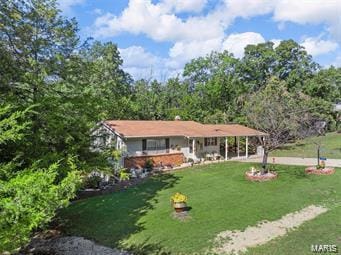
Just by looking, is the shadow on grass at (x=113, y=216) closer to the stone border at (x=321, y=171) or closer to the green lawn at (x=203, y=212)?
the green lawn at (x=203, y=212)

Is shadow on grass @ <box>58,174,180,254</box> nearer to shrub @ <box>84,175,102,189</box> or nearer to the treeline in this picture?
shrub @ <box>84,175,102,189</box>

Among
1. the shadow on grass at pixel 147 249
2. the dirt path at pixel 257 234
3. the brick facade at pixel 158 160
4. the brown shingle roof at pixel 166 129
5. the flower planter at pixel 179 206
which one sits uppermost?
the brown shingle roof at pixel 166 129

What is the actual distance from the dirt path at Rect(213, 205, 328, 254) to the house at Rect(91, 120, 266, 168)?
13.1 meters

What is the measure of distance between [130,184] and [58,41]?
1021cm

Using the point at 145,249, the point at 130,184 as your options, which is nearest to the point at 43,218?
the point at 145,249

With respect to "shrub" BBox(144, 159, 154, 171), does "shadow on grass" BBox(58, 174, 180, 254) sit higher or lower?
lower

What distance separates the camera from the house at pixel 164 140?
25.2 m

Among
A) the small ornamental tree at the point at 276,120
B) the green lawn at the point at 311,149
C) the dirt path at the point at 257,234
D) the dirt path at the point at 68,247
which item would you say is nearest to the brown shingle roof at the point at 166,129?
the small ornamental tree at the point at 276,120

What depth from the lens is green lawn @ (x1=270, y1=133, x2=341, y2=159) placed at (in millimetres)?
33031

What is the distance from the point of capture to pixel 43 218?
616cm

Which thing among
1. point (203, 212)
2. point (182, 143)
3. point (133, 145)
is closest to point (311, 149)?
point (182, 143)

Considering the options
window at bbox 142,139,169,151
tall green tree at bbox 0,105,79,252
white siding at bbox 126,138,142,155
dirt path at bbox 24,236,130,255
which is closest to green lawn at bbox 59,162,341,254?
dirt path at bbox 24,236,130,255

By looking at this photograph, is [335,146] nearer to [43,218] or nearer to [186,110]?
[186,110]

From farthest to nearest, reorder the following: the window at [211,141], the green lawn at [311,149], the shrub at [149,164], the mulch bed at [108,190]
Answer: the green lawn at [311,149] < the window at [211,141] < the shrub at [149,164] < the mulch bed at [108,190]
